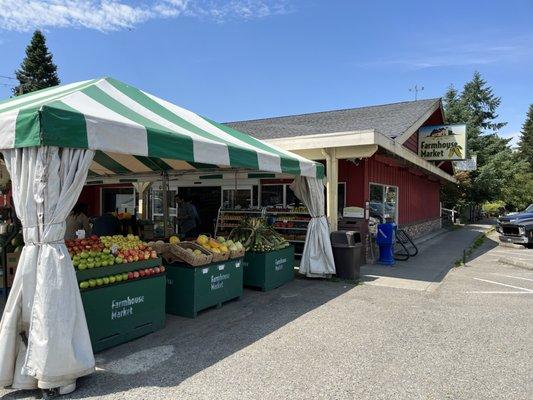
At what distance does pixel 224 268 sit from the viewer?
6145 millimetres

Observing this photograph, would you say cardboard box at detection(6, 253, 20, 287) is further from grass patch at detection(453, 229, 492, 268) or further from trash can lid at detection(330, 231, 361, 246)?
grass patch at detection(453, 229, 492, 268)

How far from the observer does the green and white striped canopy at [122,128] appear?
354 centimetres

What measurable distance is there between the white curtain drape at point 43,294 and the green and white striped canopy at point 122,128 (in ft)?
0.64

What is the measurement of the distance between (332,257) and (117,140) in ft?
17.5

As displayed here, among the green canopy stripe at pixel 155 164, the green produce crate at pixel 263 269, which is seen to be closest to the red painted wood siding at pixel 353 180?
the green produce crate at pixel 263 269

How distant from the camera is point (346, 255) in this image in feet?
27.6

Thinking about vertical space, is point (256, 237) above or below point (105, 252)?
below

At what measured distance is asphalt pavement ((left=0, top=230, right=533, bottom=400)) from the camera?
3.59m

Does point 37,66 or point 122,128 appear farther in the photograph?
point 37,66

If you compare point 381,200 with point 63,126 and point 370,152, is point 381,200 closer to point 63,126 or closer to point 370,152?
point 370,152

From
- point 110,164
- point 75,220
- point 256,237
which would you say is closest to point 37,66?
point 110,164

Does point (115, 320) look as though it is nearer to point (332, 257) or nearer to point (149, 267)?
point (149, 267)

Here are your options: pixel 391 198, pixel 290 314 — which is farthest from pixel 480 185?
pixel 290 314

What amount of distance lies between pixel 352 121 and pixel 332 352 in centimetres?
1028
